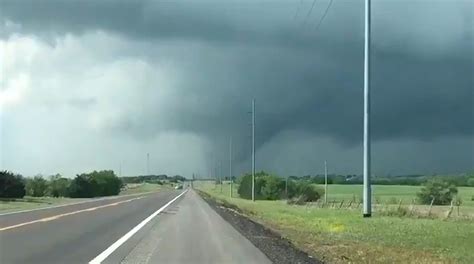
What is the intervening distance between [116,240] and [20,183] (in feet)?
193

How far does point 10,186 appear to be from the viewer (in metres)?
73.9

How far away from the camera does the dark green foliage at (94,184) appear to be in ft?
406

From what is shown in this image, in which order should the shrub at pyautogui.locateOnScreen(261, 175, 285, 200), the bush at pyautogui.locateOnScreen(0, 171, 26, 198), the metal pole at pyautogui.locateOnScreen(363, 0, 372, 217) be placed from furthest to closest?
the shrub at pyautogui.locateOnScreen(261, 175, 285, 200) < the bush at pyautogui.locateOnScreen(0, 171, 26, 198) < the metal pole at pyautogui.locateOnScreen(363, 0, 372, 217)

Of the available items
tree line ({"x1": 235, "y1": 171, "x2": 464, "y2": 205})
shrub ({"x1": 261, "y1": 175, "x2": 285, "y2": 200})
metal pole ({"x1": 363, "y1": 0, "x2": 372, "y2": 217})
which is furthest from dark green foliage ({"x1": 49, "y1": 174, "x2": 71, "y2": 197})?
metal pole ({"x1": 363, "y1": 0, "x2": 372, "y2": 217})

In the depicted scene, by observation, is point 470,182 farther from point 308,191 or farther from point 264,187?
point 308,191

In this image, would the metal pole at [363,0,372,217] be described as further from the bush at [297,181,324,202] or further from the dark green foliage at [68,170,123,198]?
the dark green foliage at [68,170,123,198]

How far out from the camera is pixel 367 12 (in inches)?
1348

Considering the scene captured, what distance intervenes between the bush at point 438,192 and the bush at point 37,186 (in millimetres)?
60906

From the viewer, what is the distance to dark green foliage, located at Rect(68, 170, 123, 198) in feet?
406

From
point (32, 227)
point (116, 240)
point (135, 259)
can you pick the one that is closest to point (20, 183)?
point (32, 227)

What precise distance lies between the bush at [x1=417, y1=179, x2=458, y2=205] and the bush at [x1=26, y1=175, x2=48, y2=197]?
60.9 meters

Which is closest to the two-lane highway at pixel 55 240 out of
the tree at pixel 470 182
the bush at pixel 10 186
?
the bush at pixel 10 186

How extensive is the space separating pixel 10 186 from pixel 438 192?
60.4 metres

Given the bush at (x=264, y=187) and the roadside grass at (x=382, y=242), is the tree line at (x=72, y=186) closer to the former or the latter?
the bush at (x=264, y=187)
